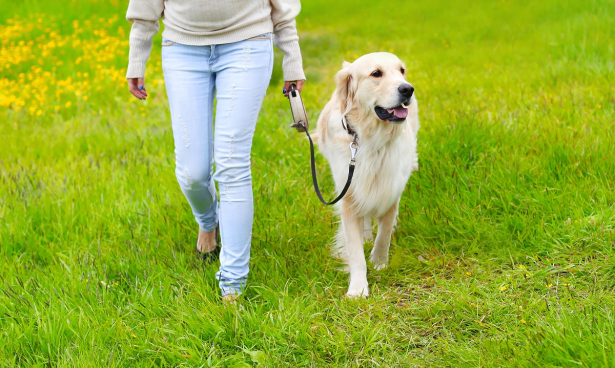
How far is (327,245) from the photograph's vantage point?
3301mm

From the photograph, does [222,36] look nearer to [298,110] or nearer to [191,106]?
[191,106]

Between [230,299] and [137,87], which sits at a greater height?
[137,87]

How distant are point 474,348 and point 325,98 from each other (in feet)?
13.9

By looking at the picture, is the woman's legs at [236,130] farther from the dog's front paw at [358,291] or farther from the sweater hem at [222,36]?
the dog's front paw at [358,291]

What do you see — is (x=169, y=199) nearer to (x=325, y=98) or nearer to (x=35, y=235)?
(x=35, y=235)

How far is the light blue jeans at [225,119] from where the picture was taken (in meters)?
2.53

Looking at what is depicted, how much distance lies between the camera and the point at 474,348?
2223 mm

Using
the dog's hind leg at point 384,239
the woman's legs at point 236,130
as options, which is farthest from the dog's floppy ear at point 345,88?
the dog's hind leg at point 384,239

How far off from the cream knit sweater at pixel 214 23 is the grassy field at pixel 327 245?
3.61 ft

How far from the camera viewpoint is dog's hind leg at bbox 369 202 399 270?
312 cm

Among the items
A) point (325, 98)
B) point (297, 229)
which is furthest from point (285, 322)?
point (325, 98)

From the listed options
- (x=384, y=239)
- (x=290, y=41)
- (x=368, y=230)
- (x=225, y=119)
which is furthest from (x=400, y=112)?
(x=368, y=230)

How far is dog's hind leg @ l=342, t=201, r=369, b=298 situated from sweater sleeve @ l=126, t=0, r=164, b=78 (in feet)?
4.37

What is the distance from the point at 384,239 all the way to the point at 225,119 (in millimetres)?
1203
